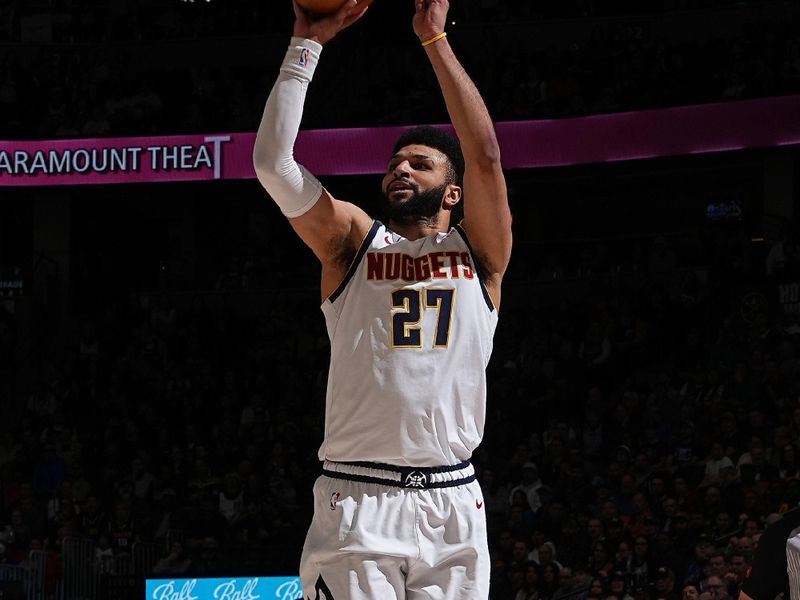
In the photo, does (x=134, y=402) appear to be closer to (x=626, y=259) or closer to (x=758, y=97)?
(x=626, y=259)

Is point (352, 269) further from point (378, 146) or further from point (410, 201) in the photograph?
point (378, 146)

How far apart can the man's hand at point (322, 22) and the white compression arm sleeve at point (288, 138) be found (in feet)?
0.14

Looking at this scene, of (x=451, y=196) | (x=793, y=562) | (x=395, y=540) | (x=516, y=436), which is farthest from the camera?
(x=516, y=436)

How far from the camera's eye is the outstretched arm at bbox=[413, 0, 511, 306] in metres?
3.90

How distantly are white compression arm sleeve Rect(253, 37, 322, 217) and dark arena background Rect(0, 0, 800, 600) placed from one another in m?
6.66

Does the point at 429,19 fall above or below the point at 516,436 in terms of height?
above

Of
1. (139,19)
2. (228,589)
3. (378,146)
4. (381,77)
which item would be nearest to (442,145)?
(228,589)

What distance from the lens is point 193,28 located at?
63.5 ft

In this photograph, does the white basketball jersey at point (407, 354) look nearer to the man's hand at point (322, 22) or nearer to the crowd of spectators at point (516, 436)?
the man's hand at point (322, 22)

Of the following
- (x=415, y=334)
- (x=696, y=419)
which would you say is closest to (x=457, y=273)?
(x=415, y=334)

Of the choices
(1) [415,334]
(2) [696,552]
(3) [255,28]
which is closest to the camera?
(1) [415,334]

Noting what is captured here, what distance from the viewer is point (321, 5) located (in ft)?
13.0

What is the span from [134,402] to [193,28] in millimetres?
6670

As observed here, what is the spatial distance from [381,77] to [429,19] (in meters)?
13.9
